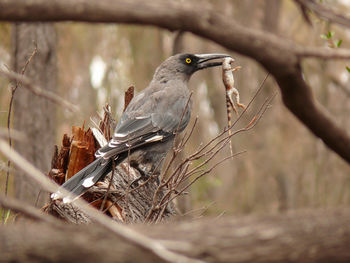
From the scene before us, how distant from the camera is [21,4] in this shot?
2.18 m

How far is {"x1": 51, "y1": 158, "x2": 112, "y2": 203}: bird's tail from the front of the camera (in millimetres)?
4703

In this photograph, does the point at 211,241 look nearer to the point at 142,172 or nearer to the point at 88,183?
the point at 88,183

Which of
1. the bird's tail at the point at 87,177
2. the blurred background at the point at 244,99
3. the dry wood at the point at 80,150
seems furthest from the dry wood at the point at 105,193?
the blurred background at the point at 244,99

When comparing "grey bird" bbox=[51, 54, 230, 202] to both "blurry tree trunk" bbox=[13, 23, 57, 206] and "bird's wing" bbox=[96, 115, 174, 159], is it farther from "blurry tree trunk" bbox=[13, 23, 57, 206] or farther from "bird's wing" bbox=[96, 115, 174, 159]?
"blurry tree trunk" bbox=[13, 23, 57, 206]

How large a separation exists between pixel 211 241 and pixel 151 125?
3.56 m

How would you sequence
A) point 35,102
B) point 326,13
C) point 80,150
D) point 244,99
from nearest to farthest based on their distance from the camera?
point 326,13
point 80,150
point 35,102
point 244,99

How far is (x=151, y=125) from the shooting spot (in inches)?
233

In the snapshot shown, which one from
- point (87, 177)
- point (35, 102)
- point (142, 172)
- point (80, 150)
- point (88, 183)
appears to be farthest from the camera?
point (35, 102)

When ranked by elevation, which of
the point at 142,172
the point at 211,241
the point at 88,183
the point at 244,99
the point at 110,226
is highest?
the point at 110,226

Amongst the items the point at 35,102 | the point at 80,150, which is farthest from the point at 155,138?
the point at 35,102

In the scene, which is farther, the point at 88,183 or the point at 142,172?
the point at 142,172

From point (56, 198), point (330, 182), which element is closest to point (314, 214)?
point (56, 198)

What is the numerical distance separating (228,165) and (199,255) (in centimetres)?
1163

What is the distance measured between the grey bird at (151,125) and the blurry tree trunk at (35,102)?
2121 millimetres
